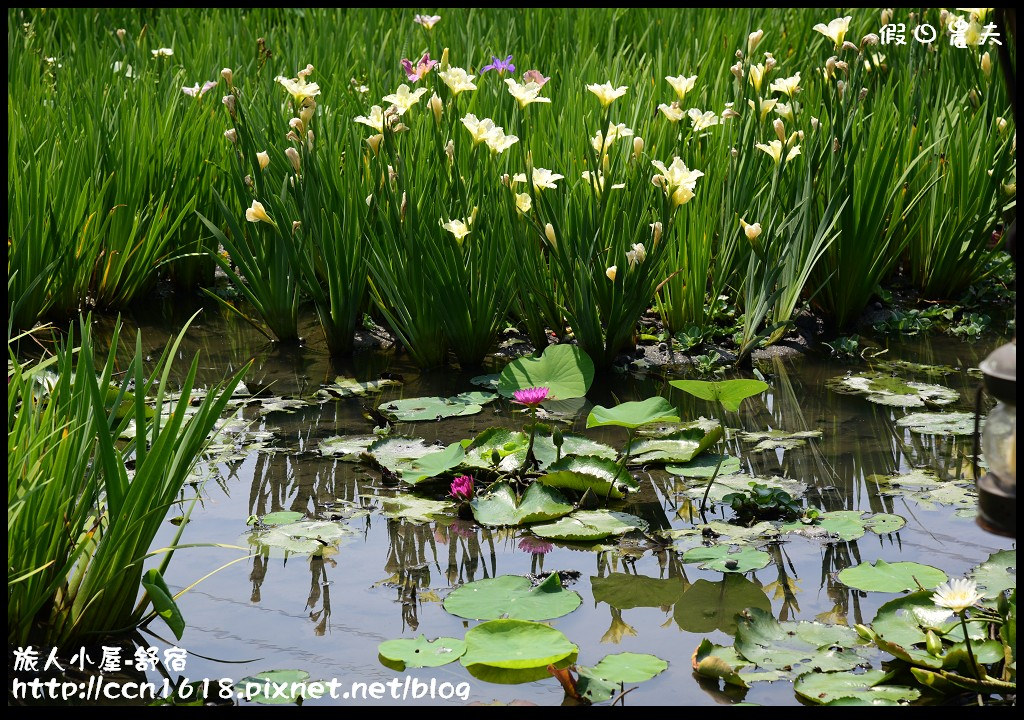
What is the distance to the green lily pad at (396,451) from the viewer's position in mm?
2371

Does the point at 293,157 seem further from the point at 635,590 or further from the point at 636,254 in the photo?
the point at 635,590

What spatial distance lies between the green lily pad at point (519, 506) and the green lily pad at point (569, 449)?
0.50 feet

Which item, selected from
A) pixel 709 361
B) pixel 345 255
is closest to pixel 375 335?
pixel 345 255

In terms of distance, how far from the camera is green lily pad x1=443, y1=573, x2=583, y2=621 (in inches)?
69.5

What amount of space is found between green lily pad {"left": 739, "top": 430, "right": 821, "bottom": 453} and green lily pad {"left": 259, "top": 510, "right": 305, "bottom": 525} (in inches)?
45.6

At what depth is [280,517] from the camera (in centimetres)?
214

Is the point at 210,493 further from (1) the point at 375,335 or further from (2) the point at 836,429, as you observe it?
(2) the point at 836,429

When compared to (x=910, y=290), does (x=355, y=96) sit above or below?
above

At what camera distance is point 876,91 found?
3.59m

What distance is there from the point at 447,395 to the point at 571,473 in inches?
31.5

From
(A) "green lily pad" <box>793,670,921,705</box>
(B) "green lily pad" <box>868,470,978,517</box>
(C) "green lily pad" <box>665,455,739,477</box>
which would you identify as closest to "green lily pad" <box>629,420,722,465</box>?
(C) "green lily pad" <box>665,455,739,477</box>

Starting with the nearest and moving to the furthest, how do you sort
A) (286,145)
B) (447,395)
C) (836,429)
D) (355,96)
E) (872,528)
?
(872,528) → (836,429) → (447,395) → (286,145) → (355,96)

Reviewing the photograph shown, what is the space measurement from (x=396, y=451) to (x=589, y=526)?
1.92 feet

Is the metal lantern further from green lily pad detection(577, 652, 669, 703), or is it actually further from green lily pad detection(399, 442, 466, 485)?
green lily pad detection(399, 442, 466, 485)
